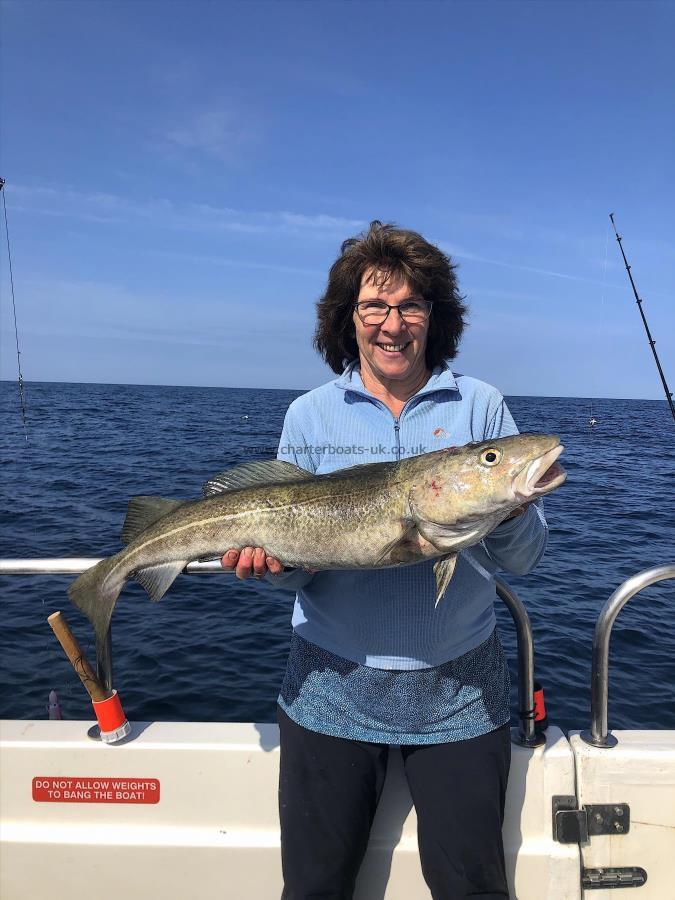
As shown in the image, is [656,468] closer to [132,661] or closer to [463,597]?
[132,661]

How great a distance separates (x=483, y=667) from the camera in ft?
9.82

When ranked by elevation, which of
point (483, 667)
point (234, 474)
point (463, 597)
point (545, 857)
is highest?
point (234, 474)

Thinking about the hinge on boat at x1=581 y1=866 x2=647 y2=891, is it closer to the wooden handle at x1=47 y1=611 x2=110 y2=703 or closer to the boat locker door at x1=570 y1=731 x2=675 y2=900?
the boat locker door at x1=570 y1=731 x2=675 y2=900

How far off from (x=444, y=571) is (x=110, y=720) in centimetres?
195

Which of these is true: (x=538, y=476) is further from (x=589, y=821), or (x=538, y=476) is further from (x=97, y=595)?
(x=97, y=595)

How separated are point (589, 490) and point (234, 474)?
873 inches

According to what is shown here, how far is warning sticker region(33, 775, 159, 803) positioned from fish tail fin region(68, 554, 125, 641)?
0.78 meters

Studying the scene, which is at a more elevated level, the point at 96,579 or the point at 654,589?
the point at 96,579

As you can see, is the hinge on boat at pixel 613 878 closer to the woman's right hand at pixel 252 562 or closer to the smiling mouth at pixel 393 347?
the woman's right hand at pixel 252 562

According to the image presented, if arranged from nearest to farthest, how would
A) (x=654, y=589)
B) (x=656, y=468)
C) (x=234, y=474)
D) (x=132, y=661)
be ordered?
1. (x=234, y=474)
2. (x=132, y=661)
3. (x=654, y=589)
4. (x=656, y=468)

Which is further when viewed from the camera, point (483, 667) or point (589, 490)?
point (589, 490)

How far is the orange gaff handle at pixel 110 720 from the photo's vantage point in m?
3.39

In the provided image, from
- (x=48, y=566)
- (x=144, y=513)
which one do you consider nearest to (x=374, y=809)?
(x=144, y=513)

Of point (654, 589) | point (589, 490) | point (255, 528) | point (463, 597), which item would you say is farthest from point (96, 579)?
point (589, 490)
